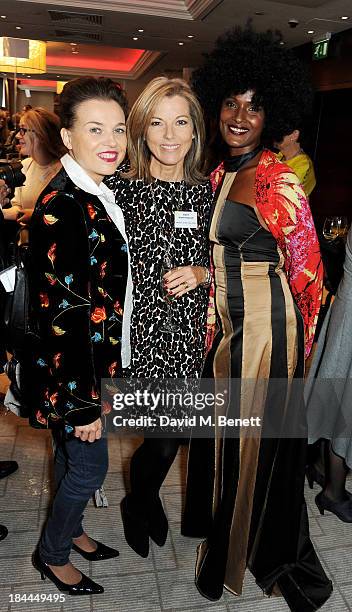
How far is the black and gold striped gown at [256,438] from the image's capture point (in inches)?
64.4

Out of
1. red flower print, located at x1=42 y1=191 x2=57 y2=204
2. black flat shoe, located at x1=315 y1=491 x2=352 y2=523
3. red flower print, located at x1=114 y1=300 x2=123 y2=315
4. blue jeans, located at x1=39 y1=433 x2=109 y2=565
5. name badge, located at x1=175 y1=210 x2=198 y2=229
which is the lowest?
black flat shoe, located at x1=315 y1=491 x2=352 y2=523

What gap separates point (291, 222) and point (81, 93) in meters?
0.71

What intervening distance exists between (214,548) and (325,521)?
691 mm

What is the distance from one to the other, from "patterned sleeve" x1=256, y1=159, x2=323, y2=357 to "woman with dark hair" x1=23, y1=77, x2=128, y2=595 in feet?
1.51

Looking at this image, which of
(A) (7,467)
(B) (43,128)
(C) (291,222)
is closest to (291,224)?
(C) (291,222)

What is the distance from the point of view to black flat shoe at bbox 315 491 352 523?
7.26ft

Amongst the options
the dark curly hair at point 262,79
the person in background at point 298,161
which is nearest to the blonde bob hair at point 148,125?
the dark curly hair at point 262,79

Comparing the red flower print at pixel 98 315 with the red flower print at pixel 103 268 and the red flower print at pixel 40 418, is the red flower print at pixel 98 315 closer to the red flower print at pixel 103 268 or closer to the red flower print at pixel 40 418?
the red flower print at pixel 103 268

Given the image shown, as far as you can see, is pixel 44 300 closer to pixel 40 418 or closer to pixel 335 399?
pixel 40 418

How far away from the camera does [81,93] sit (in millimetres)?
1434

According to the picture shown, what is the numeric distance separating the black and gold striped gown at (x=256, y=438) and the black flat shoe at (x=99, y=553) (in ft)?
1.09

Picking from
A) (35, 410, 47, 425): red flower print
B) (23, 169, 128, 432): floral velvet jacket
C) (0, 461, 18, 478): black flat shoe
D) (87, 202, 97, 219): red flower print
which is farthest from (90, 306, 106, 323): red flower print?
(0, 461, 18, 478): black flat shoe

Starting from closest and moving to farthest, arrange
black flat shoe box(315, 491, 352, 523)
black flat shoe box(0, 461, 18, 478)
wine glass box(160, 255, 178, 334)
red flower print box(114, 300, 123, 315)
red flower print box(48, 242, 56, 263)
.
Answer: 1. red flower print box(48, 242, 56, 263)
2. red flower print box(114, 300, 123, 315)
3. wine glass box(160, 255, 178, 334)
4. black flat shoe box(315, 491, 352, 523)
5. black flat shoe box(0, 461, 18, 478)

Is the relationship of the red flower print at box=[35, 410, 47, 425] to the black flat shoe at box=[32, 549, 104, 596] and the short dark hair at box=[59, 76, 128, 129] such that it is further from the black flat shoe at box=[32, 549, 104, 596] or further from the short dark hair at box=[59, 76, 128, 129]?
the short dark hair at box=[59, 76, 128, 129]
